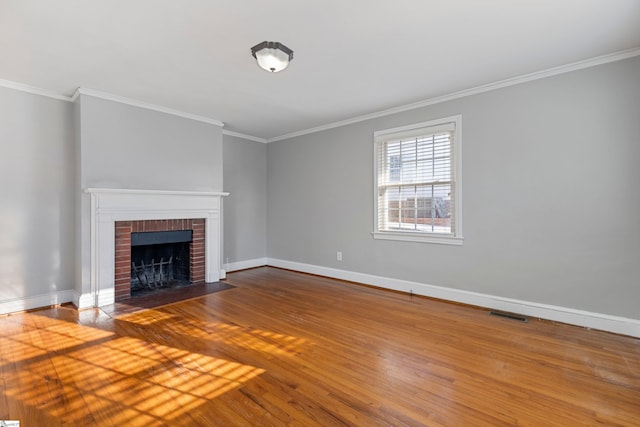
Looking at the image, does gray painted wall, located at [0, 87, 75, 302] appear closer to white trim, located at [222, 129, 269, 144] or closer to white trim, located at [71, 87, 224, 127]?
white trim, located at [71, 87, 224, 127]

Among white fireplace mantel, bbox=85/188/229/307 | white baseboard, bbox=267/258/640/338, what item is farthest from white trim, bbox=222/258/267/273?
white baseboard, bbox=267/258/640/338

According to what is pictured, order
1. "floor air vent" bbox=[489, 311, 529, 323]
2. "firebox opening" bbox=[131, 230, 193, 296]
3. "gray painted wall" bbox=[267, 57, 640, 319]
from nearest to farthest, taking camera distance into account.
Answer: "gray painted wall" bbox=[267, 57, 640, 319] < "floor air vent" bbox=[489, 311, 529, 323] < "firebox opening" bbox=[131, 230, 193, 296]

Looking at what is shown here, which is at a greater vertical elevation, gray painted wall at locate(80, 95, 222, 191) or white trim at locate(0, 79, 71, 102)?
white trim at locate(0, 79, 71, 102)

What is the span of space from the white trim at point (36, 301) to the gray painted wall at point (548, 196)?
13.1ft

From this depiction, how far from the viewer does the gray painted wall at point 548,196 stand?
9.20 ft

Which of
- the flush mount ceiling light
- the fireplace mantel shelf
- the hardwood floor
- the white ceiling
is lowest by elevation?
the hardwood floor

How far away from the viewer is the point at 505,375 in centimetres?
214

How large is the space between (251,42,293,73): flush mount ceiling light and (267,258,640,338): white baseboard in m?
3.09

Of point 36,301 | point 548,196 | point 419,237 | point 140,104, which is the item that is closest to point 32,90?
point 140,104

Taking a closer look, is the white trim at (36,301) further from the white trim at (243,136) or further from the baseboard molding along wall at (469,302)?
the white trim at (243,136)

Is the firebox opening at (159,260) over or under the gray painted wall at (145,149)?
under

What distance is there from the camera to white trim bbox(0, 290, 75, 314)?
11.1ft

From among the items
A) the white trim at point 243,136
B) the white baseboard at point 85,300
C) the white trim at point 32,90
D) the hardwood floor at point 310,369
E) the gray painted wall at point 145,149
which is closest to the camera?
the hardwood floor at point 310,369

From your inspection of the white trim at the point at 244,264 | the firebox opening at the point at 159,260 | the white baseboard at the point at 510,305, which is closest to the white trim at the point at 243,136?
the firebox opening at the point at 159,260
